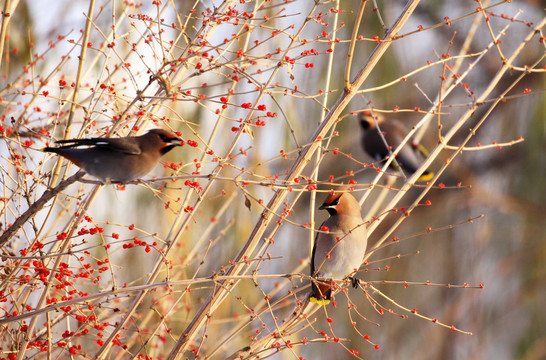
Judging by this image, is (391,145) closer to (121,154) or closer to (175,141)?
(175,141)

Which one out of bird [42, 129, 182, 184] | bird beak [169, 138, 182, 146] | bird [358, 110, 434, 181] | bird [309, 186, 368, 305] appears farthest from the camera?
bird [358, 110, 434, 181]

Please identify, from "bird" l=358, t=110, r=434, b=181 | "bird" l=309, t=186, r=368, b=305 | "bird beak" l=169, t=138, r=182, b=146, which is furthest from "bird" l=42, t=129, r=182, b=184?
"bird" l=358, t=110, r=434, b=181

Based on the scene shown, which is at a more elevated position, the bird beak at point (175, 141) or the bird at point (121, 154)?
the bird beak at point (175, 141)

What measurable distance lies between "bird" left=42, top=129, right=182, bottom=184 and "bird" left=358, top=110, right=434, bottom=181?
2.54 meters

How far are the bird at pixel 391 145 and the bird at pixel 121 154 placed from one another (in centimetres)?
254

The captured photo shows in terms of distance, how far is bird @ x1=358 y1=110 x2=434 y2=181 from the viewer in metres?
4.50

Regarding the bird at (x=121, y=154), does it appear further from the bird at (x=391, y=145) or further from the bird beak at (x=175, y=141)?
the bird at (x=391, y=145)

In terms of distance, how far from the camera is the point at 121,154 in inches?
80.4

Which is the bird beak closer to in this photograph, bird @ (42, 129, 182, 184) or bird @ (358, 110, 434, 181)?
bird @ (42, 129, 182, 184)

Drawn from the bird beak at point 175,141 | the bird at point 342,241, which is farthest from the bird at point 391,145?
the bird beak at point 175,141

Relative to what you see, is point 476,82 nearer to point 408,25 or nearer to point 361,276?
point 408,25

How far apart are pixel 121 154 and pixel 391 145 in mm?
2727

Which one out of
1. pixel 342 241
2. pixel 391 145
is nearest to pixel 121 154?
pixel 342 241

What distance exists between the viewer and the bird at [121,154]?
1964 millimetres
